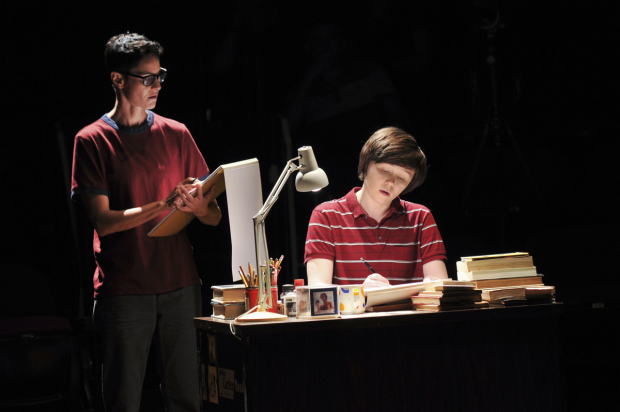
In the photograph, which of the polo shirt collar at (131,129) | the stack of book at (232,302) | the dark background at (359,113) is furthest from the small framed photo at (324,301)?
the dark background at (359,113)

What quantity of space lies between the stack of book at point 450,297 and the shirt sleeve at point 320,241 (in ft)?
2.14

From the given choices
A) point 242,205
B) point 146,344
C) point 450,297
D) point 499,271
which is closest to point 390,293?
point 450,297

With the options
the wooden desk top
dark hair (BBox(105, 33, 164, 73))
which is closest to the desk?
the wooden desk top

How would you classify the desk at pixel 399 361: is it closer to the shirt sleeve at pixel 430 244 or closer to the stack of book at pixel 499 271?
the stack of book at pixel 499 271

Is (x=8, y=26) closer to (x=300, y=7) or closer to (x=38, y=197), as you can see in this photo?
(x=38, y=197)

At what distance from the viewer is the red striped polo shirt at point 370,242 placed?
2.46m

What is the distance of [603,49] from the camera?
379cm

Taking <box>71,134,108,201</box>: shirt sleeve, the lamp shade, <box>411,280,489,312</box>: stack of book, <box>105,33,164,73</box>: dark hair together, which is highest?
<box>105,33,164,73</box>: dark hair

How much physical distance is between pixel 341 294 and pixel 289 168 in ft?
1.39

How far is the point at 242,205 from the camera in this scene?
191cm

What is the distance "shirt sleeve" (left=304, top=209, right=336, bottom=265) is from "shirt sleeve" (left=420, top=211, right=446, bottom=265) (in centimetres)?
38

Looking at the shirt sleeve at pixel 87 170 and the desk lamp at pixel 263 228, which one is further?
the shirt sleeve at pixel 87 170

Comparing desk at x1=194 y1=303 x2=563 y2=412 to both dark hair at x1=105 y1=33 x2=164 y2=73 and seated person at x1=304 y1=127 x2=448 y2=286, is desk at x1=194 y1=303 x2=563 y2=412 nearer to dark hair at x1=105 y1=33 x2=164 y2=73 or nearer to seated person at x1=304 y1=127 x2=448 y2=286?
seated person at x1=304 y1=127 x2=448 y2=286

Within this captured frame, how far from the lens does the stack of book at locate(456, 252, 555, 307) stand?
1.88 meters
